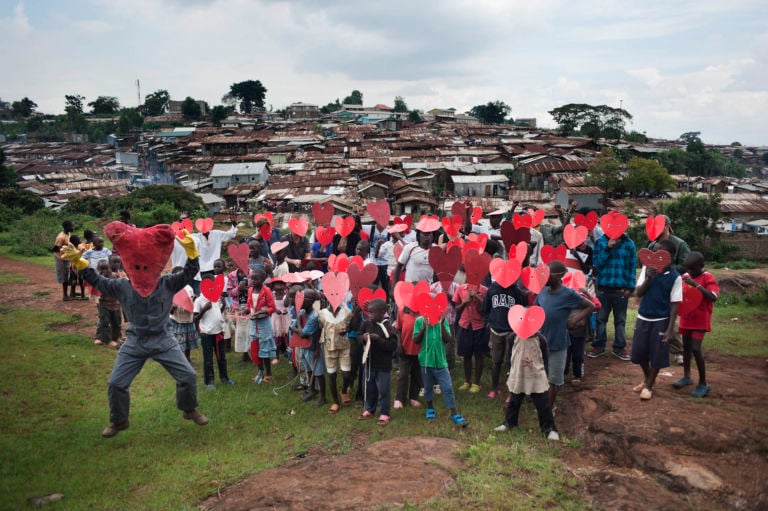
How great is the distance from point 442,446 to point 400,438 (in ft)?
1.57

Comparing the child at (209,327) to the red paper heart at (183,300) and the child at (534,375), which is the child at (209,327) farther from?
the child at (534,375)

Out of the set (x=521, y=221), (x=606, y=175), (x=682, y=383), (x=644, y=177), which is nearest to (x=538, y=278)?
(x=682, y=383)

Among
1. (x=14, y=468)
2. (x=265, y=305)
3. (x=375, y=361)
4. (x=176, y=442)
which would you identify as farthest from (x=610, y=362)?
(x=14, y=468)

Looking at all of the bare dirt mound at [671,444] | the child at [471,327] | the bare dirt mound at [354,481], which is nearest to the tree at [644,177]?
the bare dirt mound at [671,444]

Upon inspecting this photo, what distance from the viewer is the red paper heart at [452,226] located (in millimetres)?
9109

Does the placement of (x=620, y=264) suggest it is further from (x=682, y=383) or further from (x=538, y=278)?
(x=538, y=278)

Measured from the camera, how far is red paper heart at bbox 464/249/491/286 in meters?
6.53

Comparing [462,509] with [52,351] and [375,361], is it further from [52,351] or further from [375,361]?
[52,351]

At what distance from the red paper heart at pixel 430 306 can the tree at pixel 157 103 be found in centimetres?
9943

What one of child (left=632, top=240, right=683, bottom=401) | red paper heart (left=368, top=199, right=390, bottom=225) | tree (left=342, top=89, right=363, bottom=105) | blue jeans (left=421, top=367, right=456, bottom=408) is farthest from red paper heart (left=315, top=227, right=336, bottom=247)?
tree (left=342, top=89, right=363, bottom=105)

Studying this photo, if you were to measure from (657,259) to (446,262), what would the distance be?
2538 millimetres

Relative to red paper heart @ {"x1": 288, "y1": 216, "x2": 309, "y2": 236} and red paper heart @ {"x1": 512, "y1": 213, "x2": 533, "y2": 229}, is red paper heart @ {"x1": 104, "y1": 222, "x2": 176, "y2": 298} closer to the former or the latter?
red paper heart @ {"x1": 288, "y1": 216, "x2": 309, "y2": 236}

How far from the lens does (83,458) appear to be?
17.4 ft

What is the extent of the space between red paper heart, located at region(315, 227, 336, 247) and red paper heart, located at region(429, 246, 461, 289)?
310 cm
